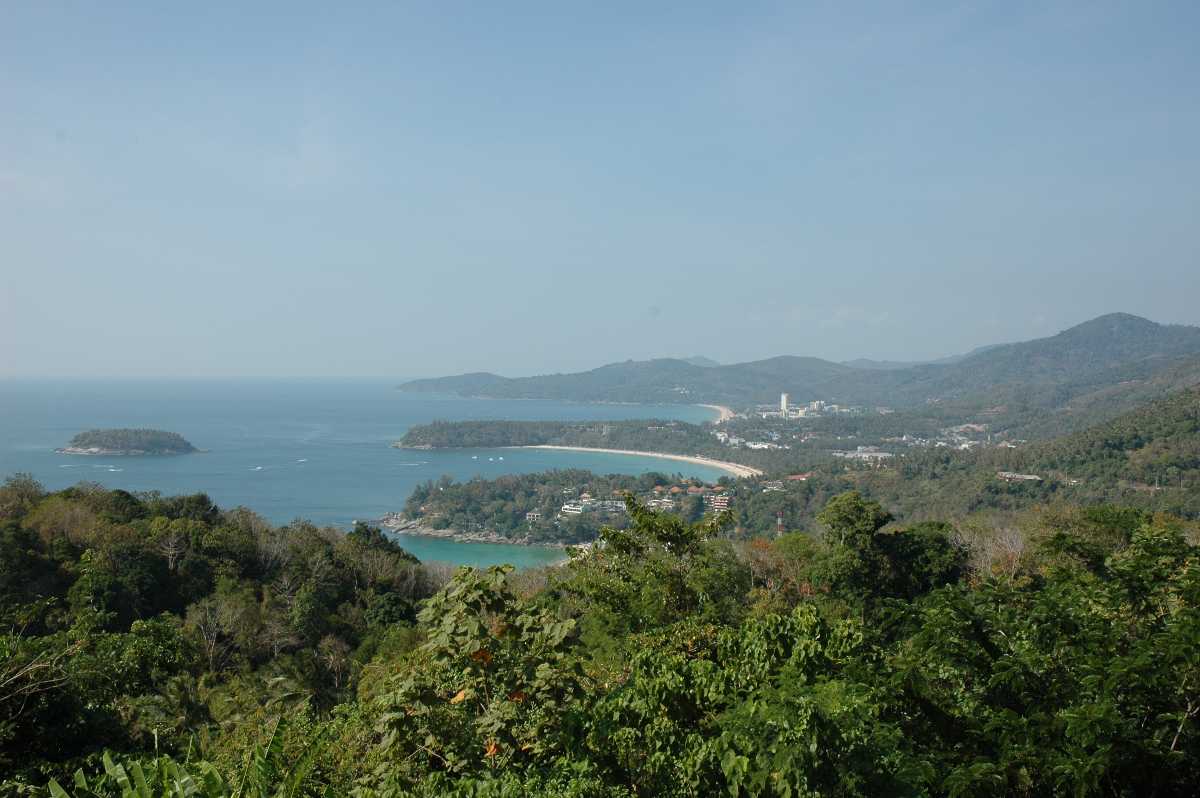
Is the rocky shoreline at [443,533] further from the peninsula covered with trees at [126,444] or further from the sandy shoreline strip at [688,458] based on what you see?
the peninsula covered with trees at [126,444]

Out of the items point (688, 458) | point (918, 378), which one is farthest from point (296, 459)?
point (918, 378)

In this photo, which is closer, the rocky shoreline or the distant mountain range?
the rocky shoreline

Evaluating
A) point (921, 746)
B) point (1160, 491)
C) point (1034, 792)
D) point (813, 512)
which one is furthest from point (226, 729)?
point (813, 512)

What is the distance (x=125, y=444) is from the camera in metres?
52.2

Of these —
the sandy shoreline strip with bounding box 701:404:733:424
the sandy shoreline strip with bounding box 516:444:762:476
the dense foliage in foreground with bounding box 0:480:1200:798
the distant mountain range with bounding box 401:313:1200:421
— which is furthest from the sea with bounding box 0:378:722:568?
the dense foliage in foreground with bounding box 0:480:1200:798

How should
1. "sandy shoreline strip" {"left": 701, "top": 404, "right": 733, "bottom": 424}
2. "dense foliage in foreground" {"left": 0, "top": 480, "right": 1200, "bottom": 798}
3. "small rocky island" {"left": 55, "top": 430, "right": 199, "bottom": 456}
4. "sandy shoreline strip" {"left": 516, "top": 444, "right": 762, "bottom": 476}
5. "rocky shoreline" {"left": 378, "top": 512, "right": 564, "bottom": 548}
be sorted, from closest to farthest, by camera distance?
"dense foliage in foreground" {"left": 0, "top": 480, "right": 1200, "bottom": 798}, "rocky shoreline" {"left": 378, "top": 512, "right": 564, "bottom": 548}, "small rocky island" {"left": 55, "top": 430, "right": 199, "bottom": 456}, "sandy shoreline strip" {"left": 516, "top": 444, "right": 762, "bottom": 476}, "sandy shoreline strip" {"left": 701, "top": 404, "right": 733, "bottom": 424}

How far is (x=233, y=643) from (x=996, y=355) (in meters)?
130

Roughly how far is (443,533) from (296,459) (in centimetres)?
2245

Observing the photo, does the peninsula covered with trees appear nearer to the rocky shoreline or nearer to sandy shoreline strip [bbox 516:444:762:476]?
the rocky shoreline

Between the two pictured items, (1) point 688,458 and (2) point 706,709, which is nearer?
(2) point 706,709

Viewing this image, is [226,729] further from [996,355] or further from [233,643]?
[996,355]

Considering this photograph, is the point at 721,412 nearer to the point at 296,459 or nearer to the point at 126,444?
the point at 296,459

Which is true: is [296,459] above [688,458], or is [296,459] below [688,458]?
above

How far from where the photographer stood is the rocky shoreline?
3744 cm
